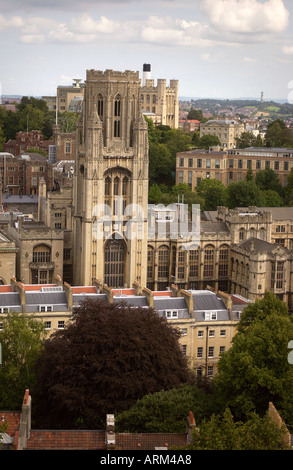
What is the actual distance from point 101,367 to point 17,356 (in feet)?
17.6

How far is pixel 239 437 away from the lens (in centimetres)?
2562

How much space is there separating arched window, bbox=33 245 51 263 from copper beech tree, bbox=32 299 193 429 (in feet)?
61.2

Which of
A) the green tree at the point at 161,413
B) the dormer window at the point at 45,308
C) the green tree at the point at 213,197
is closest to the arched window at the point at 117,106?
the dormer window at the point at 45,308

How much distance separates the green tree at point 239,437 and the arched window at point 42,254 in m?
31.1

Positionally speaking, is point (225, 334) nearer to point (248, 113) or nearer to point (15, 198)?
point (15, 198)

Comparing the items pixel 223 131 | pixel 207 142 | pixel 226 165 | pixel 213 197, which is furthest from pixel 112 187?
pixel 223 131

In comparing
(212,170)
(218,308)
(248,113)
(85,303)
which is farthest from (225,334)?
(248,113)

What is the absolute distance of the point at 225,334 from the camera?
46062 mm

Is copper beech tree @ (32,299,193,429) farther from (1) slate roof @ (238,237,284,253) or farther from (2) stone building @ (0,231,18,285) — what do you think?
(1) slate roof @ (238,237,284,253)

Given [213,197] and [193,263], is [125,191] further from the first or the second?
[213,197]

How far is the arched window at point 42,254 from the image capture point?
5650 cm

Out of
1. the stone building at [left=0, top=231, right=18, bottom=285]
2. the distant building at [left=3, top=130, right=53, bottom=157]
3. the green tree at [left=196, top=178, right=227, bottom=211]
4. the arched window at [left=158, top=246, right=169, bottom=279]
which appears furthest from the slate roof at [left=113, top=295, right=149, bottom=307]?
the distant building at [left=3, top=130, right=53, bottom=157]

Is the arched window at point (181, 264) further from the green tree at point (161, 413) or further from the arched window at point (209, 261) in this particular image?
the green tree at point (161, 413)

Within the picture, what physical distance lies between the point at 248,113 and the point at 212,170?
182ft
